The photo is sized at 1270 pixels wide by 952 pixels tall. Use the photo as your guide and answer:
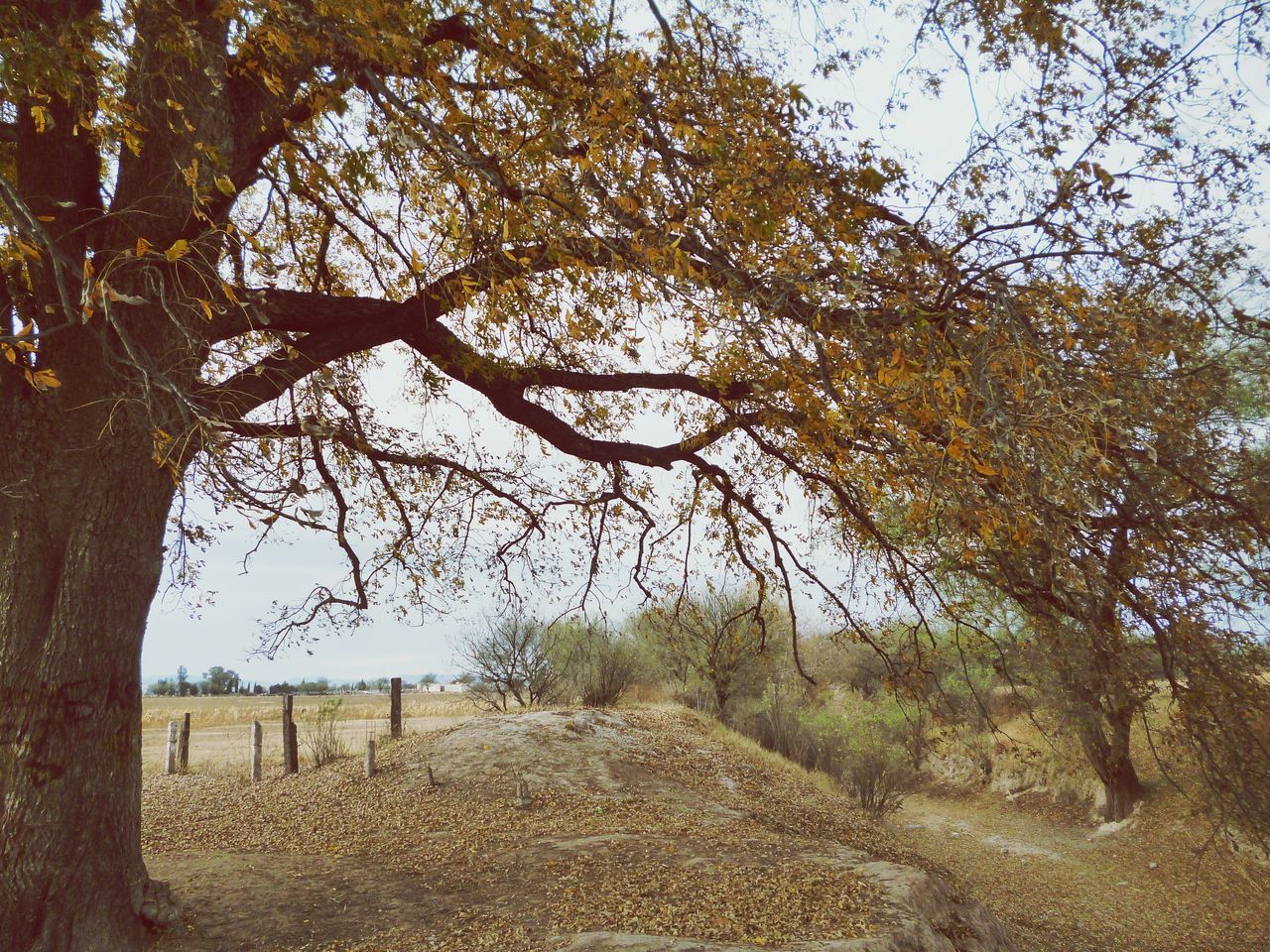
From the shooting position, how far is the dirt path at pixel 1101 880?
35.4ft

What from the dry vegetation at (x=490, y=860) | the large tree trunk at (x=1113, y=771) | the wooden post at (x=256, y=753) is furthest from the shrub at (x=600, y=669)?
the large tree trunk at (x=1113, y=771)

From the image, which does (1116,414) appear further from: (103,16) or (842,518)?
(103,16)

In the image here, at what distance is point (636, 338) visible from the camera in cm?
609

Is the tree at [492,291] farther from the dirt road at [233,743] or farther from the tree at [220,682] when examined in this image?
the tree at [220,682]

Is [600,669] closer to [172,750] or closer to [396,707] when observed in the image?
[396,707]

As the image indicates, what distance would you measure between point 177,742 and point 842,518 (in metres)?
13.4

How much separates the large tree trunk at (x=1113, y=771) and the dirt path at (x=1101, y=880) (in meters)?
0.41

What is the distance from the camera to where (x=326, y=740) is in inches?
552

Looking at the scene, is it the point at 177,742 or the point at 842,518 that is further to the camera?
the point at 177,742

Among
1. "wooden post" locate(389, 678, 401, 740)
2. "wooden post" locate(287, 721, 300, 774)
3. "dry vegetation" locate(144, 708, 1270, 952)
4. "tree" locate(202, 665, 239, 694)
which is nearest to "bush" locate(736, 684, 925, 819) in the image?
"dry vegetation" locate(144, 708, 1270, 952)

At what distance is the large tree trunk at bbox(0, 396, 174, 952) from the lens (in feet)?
16.2

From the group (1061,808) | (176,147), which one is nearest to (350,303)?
(176,147)

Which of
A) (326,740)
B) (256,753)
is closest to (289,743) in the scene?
(256,753)

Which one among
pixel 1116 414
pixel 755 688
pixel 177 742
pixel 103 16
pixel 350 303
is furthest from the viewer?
pixel 755 688
